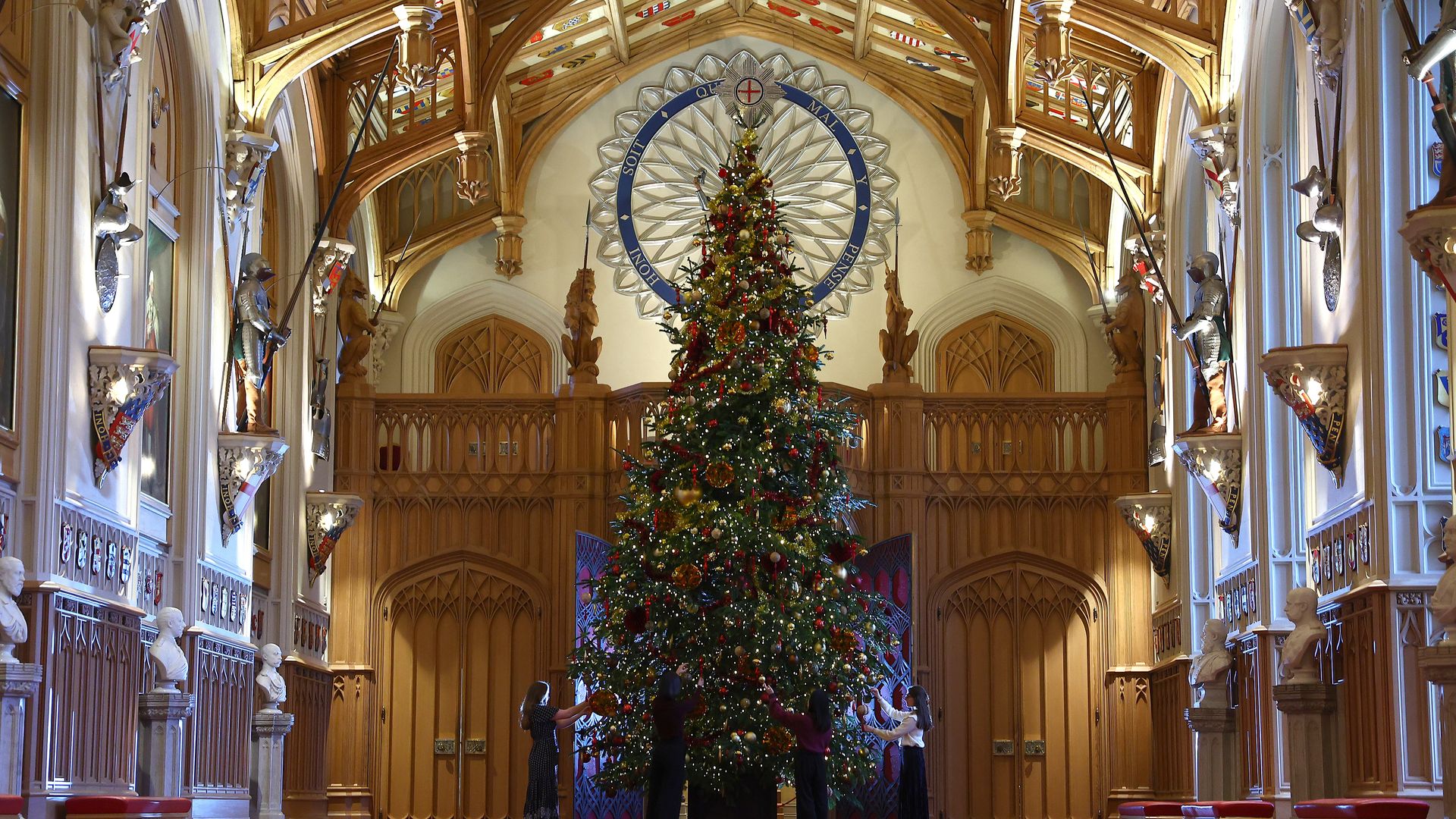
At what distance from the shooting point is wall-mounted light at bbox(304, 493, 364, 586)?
59.7 ft

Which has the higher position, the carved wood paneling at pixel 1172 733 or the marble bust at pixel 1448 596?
the marble bust at pixel 1448 596

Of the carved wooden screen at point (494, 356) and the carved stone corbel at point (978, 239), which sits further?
the carved wooden screen at point (494, 356)

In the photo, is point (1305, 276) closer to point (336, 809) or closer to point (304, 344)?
point (304, 344)

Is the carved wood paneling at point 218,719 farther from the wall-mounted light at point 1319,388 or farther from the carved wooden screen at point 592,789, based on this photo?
the wall-mounted light at point 1319,388

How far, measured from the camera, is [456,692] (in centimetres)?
1945

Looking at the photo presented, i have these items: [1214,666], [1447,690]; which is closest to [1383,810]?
[1447,690]

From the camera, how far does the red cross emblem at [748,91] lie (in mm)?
21953

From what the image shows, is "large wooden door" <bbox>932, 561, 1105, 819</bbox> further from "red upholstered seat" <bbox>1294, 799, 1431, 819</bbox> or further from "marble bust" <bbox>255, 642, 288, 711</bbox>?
"red upholstered seat" <bbox>1294, 799, 1431, 819</bbox>

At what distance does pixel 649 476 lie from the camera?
1378cm

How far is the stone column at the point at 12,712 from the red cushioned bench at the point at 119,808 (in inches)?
14.0

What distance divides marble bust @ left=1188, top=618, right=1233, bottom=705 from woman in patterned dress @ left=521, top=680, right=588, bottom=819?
5.15 metres

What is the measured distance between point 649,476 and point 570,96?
357 inches

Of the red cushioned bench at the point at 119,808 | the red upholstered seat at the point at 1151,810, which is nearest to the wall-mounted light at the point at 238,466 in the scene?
the red cushioned bench at the point at 119,808

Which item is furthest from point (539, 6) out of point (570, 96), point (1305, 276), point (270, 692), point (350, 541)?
point (1305, 276)
